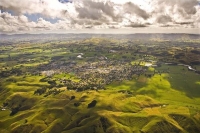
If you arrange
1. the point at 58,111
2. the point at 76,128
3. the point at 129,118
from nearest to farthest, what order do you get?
the point at 76,128 < the point at 129,118 < the point at 58,111

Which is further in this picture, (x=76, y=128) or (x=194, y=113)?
(x=194, y=113)

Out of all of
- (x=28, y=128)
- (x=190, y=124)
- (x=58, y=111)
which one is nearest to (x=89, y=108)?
(x=58, y=111)

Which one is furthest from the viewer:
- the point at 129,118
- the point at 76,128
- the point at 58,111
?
the point at 58,111

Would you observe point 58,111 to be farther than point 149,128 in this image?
Yes

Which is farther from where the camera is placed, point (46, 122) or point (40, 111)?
point (40, 111)

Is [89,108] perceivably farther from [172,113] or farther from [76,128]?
[172,113]

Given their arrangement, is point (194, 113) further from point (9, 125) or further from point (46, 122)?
point (9, 125)

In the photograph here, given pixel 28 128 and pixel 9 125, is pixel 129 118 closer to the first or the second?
pixel 28 128

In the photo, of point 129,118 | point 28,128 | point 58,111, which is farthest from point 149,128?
point 28,128

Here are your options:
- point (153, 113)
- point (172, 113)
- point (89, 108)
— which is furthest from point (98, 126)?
point (172, 113)
